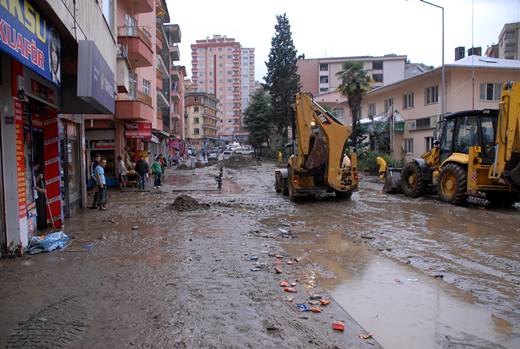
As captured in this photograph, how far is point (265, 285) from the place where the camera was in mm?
6094

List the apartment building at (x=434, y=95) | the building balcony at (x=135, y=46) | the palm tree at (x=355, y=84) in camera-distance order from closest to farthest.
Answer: the building balcony at (x=135, y=46) < the apartment building at (x=434, y=95) < the palm tree at (x=355, y=84)

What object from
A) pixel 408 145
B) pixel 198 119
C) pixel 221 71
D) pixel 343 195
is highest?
pixel 221 71

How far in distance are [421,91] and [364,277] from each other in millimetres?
29682

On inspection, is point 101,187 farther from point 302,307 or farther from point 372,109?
point 372,109

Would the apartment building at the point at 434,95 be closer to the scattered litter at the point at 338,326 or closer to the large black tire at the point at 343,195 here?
the large black tire at the point at 343,195

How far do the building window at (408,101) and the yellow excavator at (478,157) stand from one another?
63.8ft

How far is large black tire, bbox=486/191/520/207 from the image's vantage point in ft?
46.7

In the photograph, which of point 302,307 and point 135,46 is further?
point 135,46

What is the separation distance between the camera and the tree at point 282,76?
6034 centimetres

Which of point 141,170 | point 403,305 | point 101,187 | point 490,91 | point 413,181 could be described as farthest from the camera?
Result: point 490,91

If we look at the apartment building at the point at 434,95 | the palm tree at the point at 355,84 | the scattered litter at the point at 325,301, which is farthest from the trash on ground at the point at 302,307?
the palm tree at the point at 355,84

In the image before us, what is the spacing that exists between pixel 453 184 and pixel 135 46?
1745 centimetres

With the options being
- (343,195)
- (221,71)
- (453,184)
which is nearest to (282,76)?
(343,195)

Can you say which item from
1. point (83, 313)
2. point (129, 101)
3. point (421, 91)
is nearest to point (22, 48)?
point (83, 313)
